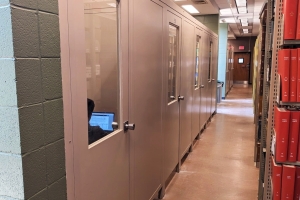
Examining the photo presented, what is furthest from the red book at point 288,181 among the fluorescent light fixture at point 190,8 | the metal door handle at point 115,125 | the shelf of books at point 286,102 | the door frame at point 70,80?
the fluorescent light fixture at point 190,8

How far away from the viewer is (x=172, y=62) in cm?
341

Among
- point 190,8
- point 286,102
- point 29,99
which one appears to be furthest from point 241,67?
point 29,99

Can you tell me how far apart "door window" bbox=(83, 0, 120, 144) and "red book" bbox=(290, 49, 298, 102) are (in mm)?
1192

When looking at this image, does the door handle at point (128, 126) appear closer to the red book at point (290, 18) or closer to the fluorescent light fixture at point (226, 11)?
the red book at point (290, 18)

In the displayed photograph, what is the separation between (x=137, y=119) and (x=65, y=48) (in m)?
1.08

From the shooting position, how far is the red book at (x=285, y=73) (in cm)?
189

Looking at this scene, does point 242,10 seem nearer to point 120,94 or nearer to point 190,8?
point 190,8

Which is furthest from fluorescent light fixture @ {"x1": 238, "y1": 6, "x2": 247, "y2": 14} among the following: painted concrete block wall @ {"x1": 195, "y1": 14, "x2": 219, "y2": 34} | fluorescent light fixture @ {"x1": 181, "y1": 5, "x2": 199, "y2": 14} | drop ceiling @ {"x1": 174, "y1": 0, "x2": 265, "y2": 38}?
fluorescent light fixture @ {"x1": 181, "y1": 5, "x2": 199, "y2": 14}

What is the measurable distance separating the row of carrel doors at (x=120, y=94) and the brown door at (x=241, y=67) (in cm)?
1631

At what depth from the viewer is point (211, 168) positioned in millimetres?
3947

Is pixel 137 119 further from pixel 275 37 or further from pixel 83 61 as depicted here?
Result: pixel 275 37

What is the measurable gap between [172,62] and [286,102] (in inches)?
66.5

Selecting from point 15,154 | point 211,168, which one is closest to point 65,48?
point 15,154

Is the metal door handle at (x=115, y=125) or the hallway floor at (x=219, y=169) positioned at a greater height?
the metal door handle at (x=115, y=125)
